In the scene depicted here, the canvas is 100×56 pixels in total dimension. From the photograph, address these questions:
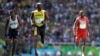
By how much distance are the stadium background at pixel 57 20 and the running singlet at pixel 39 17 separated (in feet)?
7.87

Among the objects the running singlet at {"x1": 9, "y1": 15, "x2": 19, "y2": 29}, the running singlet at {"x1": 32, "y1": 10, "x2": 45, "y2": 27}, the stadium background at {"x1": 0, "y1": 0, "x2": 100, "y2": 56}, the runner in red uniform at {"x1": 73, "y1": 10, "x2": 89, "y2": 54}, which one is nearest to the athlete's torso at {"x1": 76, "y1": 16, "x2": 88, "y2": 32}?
the runner in red uniform at {"x1": 73, "y1": 10, "x2": 89, "y2": 54}

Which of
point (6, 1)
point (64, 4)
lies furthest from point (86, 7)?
point (6, 1)

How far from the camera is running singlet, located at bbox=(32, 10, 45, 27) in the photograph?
A: 15952 millimetres

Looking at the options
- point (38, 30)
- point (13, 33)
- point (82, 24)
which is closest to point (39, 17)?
point (38, 30)

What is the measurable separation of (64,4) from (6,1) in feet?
11.2

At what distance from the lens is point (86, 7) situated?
79.2 ft

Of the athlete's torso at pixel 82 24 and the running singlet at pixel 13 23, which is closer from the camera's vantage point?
the running singlet at pixel 13 23

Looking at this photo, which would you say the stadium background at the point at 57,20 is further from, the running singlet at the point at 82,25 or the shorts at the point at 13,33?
the shorts at the point at 13,33

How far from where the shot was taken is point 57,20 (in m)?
23.3

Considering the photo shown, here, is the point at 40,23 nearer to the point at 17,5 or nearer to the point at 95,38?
the point at 95,38

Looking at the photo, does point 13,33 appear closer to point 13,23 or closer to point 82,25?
point 13,23

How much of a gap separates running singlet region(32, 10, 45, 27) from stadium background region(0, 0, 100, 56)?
240cm

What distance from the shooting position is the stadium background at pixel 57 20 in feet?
65.9

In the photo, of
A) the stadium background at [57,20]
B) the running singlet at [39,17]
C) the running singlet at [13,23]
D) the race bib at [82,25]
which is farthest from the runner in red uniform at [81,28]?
the running singlet at [13,23]
